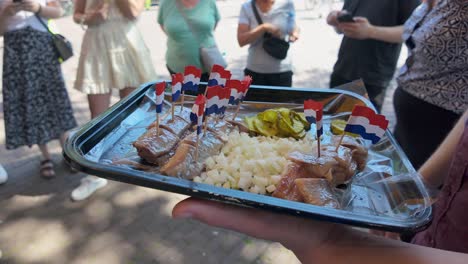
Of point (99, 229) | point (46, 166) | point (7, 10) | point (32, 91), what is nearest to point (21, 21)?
point (7, 10)

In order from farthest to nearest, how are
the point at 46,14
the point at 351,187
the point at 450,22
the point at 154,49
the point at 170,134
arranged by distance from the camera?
the point at 154,49 < the point at 46,14 < the point at 450,22 < the point at 170,134 < the point at 351,187

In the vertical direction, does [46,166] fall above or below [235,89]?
below

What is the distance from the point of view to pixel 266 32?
2914 millimetres

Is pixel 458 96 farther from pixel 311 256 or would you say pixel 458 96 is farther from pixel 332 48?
pixel 332 48

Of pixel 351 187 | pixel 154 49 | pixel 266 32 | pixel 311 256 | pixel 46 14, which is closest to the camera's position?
pixel 311 256

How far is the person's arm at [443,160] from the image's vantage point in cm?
125

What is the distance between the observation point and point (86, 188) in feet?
9.22

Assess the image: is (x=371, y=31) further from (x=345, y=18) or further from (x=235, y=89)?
(x=235, y=89)

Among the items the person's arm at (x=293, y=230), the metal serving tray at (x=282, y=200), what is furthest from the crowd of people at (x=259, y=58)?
the person's arm at (x=293, y=230)

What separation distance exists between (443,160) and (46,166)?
116 inches

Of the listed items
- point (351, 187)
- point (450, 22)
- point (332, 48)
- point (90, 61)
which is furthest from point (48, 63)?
point (332, 48)

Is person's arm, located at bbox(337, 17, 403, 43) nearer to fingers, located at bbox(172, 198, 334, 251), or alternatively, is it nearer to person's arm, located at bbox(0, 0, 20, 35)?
fingers, located at bbox(172, 198, 334, 251)

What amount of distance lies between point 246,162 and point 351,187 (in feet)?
1.22

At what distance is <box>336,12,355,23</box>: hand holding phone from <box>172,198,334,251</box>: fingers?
173 cm
